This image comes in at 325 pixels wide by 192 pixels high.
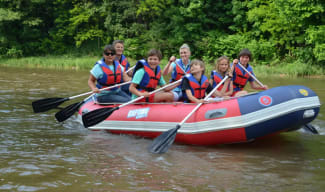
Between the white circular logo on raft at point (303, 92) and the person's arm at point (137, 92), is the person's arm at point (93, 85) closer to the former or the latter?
the person's arm at point (137, 92)

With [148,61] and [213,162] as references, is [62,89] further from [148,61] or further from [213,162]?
Result: [213,162]

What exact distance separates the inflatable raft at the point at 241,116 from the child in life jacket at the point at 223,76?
28.1 inches

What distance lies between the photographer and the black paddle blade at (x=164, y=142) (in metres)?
4.75

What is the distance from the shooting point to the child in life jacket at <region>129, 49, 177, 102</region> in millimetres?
5547

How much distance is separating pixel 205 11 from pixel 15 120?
45.8 feet

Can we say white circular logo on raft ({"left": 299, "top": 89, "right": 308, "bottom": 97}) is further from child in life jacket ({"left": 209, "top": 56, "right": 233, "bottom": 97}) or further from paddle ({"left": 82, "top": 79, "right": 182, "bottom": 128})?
paddle ({"left": 82, "top": 79, "right": 182, "bottom": 128})

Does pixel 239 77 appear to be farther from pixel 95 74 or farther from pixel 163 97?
pixel 95 74

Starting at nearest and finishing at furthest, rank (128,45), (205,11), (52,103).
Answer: (52,103) → (205,11) → (128,45)

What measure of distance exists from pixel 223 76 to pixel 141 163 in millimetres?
2013

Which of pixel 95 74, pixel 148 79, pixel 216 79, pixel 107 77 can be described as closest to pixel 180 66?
pixel 216 79

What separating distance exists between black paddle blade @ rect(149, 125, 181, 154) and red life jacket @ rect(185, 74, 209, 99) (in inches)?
25.8

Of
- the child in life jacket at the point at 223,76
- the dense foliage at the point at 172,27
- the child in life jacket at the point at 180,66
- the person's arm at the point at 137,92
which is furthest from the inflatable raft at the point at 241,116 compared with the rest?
the dense foliage at the point at 172,27

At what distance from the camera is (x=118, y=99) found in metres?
6.02

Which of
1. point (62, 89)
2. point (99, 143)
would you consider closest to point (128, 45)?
point (62, 89)
